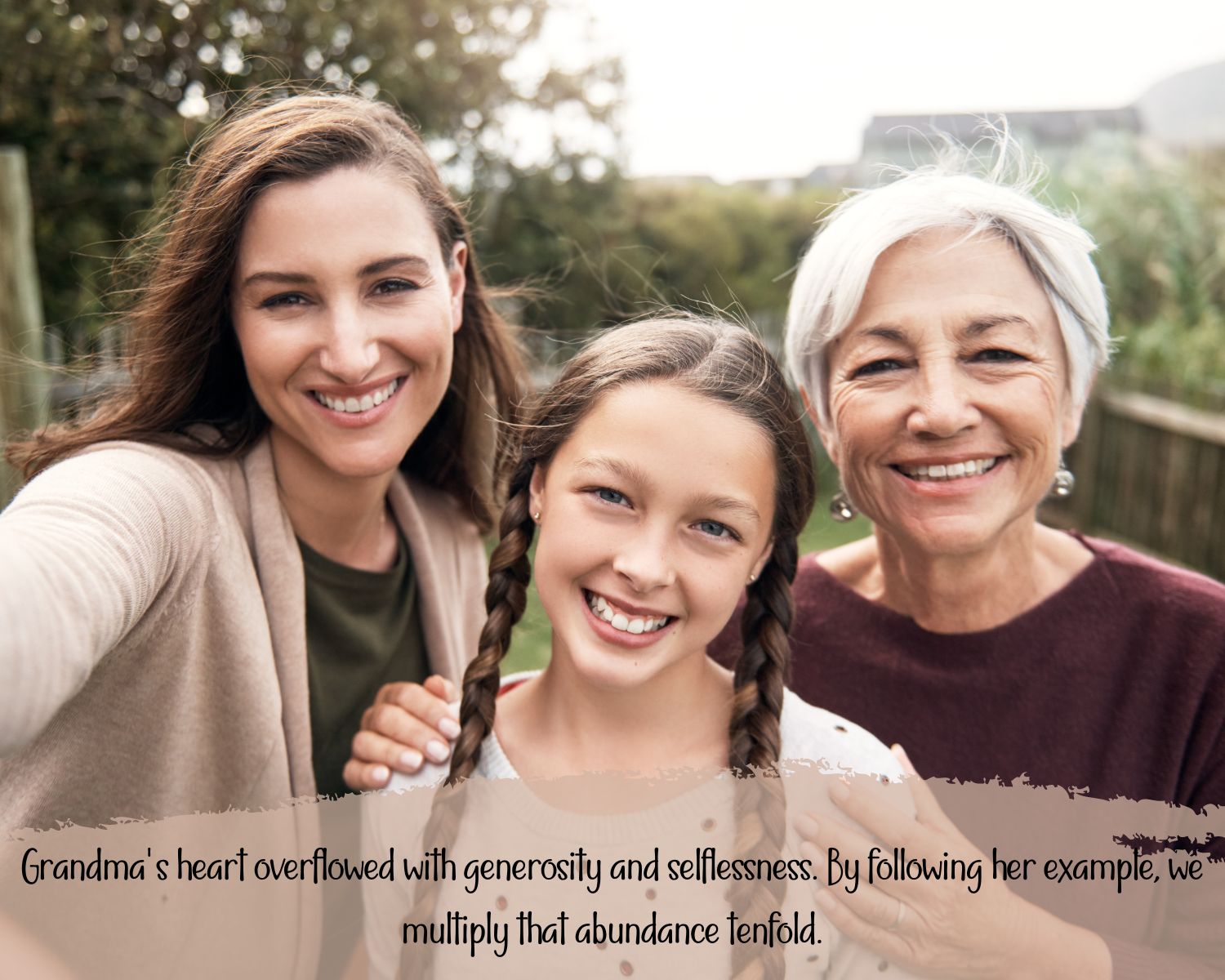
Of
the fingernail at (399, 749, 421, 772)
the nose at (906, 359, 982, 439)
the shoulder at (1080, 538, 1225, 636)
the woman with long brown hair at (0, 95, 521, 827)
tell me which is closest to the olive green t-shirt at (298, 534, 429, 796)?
the woman with long brown hair at (0, 95, 521, 827)

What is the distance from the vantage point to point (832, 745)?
79.3 inches

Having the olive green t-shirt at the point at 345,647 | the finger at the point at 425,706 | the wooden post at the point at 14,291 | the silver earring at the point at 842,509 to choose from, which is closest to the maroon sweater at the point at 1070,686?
the silver earring at the point at 842,509

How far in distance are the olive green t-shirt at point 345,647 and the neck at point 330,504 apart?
45mm

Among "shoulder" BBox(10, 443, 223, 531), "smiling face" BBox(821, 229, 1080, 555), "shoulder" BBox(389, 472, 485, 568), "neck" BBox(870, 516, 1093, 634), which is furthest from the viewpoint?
"shoulder" BBox(389, 472, 485, 568)

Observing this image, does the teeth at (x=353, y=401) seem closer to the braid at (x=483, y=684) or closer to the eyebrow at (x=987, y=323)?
the braid at (x=483, y=684)

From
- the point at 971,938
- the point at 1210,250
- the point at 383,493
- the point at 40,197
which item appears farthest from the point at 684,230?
the point at 971,938

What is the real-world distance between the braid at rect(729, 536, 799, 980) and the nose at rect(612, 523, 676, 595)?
1.05 ft

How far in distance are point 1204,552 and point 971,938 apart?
549 cm

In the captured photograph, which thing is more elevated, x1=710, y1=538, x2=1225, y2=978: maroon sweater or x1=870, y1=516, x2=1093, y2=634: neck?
x1=870, y1=516, x2=1093, y2=634: neck

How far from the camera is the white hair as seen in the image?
226cm

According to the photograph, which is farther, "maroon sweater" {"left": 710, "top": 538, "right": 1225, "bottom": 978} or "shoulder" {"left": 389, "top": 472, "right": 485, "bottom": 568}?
"shoulder" {"left": 389, "top": 472, "right": 485, "bottom": 568}

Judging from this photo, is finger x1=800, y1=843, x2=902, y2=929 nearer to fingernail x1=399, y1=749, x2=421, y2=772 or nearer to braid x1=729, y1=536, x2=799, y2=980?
braid x1=729, y1=536, x2=799, y2=980

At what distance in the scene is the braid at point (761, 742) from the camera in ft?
5.94

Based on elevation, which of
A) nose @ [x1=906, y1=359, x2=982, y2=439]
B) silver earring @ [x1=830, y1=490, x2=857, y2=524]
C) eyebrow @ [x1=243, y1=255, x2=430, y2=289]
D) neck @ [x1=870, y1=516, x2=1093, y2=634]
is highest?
eyebrow @ [x1=243, y1=255, x2=430, y2=289]
